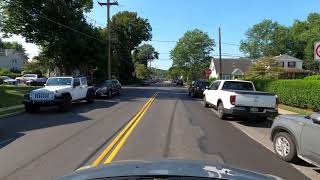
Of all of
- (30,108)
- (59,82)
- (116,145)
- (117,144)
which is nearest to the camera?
(116,145)

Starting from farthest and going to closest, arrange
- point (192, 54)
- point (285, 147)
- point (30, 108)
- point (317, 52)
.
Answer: point (192, 54), point (30, 108), point (317, 52), point (285, 147)

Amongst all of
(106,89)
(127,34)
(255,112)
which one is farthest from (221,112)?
(127,34)

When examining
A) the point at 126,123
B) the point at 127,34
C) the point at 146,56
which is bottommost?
the point at 126,123

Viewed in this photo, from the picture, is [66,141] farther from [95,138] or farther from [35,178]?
[35,178]

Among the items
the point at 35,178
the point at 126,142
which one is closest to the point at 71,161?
the point at 35,178

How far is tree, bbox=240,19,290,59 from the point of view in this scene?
122125 millimetres

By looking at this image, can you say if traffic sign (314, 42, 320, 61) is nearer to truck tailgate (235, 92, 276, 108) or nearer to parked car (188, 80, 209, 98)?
truck tailgate (235, 92, 276, 108)

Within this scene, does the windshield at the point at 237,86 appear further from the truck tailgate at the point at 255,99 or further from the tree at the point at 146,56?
the tree at the point at 146,56

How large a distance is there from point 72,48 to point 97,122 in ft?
105

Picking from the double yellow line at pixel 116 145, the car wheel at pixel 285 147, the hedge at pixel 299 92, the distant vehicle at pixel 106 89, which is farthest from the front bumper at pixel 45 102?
the car wheel at pixel 285 147

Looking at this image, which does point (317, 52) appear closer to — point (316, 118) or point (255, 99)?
point (255, 99)

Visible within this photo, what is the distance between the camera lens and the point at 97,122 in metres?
18.4

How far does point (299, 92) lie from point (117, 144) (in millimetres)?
16075

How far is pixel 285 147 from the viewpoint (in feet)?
34.9
